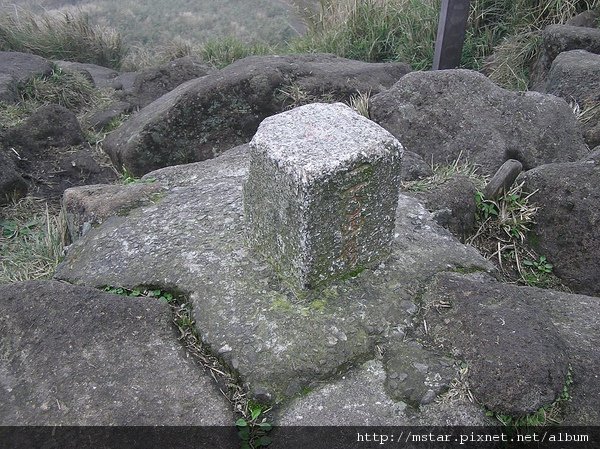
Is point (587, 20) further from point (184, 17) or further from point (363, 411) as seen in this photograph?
point (184, 17)

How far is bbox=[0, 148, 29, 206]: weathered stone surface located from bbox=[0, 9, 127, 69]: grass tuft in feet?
13.9

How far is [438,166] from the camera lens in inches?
127

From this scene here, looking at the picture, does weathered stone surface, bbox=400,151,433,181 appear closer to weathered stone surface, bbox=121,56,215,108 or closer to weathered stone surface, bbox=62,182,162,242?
weathered stone surface, bbox=62,182,162,242

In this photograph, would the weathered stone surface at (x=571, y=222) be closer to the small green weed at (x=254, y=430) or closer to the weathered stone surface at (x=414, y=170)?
the weathered stone surface at (x=414, y=170)

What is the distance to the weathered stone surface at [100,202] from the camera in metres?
2.52

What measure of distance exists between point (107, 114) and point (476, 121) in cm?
318

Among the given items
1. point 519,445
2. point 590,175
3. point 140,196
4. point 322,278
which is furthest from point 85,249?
point 590,175

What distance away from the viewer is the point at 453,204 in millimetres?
2609

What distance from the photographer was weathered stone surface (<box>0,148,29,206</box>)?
11.6 ft

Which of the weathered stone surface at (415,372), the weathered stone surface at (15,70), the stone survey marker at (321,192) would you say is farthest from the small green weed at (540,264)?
the weathered stone surface at (15,70)

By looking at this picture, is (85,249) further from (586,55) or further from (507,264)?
(586,55)

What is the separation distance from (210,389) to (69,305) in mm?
519

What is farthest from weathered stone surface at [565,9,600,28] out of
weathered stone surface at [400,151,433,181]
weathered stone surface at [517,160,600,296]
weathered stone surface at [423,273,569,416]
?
weathered stone surface at [423,273,569,416]

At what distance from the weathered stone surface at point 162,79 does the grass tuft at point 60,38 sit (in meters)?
2.66
